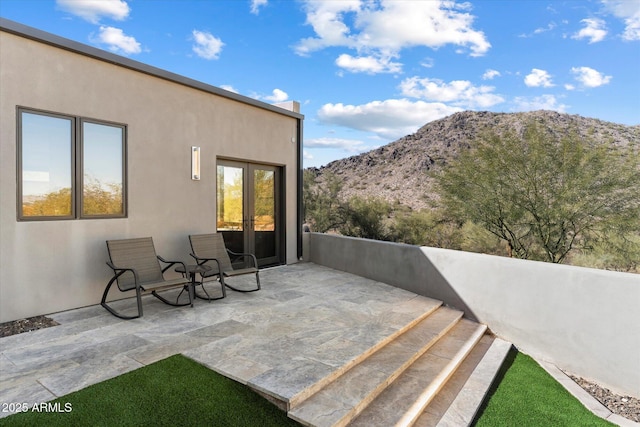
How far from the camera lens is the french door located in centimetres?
727

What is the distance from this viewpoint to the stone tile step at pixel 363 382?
9.01 feet

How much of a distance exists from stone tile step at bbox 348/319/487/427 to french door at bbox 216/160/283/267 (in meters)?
4.41

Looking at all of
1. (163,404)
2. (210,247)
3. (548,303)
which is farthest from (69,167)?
(548,303)

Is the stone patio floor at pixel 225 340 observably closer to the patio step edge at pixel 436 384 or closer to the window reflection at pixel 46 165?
the patio step edge at pixel 436 384

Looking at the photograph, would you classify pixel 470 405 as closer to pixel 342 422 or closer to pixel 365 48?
pixel 342 422

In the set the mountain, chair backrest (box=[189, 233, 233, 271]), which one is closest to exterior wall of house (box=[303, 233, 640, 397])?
chair backrest (box=[189, 233, 233, 271])

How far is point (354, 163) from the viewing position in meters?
25.6

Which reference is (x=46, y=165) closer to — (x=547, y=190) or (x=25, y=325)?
(x=25, y=325)

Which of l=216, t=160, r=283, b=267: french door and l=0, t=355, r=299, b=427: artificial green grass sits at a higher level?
l=216, t=160, r=283, b=267: french door

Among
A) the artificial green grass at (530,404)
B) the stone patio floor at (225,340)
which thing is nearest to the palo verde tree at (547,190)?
the stone patio floor at (225,340)

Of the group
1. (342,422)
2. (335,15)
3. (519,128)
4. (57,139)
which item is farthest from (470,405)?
(335,15)

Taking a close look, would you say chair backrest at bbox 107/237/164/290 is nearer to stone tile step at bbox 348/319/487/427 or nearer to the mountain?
stone tile step at bbox 348/319/487/427

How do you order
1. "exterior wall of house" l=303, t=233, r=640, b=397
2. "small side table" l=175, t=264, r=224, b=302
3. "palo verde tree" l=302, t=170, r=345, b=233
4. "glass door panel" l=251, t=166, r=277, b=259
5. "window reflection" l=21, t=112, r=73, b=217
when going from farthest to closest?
"palo verde tree" l=302, t=170, r=345, b=233 → "glass door panel" l=251, t=166, r=277, b=259 → "small side table" l=175, t=264, r=224, b=302 → "window reflection" l=21, t=112, r=73, b=217 → "exterior wall of house" l=303, t=233, r=640, b=397

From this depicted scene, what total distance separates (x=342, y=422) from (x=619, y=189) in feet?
29.3
